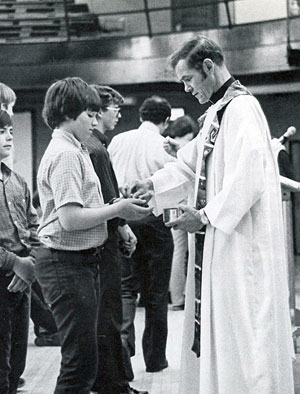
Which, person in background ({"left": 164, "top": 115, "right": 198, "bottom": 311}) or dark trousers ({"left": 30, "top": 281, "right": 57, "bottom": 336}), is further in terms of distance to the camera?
person in background ({"left": 164, "top": 115, "right": 198, "bottom": 311})

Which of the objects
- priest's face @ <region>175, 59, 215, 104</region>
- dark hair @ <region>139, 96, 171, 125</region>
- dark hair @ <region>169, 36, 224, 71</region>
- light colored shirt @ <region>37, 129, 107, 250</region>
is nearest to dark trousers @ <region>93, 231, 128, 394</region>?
light colored shirt @ <region>37, 129, 107, 250</region>

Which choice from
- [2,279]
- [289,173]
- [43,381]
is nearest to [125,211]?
[2,279]

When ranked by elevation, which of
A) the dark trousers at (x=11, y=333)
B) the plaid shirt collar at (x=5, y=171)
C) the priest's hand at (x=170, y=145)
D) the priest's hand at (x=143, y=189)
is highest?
the plaid shirt collar at (x=5, y=171)

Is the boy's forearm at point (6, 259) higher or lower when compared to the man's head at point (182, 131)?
higher

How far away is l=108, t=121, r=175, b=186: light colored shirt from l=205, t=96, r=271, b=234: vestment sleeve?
1704 mm

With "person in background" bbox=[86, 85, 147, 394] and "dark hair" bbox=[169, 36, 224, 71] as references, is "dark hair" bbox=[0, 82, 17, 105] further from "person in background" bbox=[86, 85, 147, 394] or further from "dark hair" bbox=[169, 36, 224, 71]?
"dark hair" bbox=[169, 36, 224, 71]

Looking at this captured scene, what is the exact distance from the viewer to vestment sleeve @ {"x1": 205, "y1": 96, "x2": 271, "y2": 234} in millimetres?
2703

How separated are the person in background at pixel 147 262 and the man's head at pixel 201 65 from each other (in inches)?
59.2

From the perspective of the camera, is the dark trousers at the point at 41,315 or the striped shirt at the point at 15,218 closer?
the striped shirt at the point at 15,218

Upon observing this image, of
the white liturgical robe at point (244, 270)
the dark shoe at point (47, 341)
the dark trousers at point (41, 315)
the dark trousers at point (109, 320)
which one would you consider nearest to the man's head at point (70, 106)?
the white liturgical robe at point (244, 270)

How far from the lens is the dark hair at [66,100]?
2.79 metres

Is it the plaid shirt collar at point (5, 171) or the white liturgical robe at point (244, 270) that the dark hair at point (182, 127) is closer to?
the plaid shirt collar at point (5, 171)

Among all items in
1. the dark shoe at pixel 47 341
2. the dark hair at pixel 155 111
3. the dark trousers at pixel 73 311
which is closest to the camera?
the dark trousers at pixel 73 311

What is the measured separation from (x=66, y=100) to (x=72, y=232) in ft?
1.72
